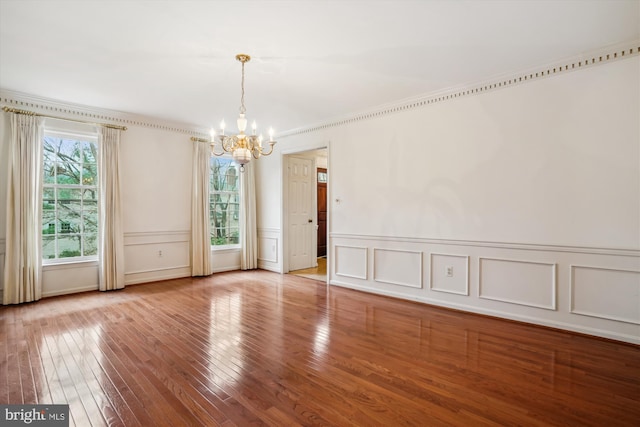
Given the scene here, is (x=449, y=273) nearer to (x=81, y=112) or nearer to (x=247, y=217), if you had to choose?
(x=247, y=217)

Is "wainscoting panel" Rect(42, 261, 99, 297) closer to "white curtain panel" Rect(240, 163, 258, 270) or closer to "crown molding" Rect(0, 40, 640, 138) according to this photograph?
"crown molding" Rect(0, 40, 640, 138)

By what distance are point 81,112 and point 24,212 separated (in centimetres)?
165

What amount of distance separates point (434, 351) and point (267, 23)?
3181mm

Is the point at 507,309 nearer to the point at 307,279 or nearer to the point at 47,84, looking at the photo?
the point at 307,279

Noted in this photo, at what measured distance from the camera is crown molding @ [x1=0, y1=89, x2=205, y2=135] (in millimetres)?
4484

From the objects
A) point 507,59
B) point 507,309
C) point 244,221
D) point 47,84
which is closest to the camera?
point 507,59

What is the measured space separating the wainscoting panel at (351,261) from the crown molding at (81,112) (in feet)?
11.7

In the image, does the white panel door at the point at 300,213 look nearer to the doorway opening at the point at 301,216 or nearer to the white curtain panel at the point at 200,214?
the doorway opening at the point at 301,216

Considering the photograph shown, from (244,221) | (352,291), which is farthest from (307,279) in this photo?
(244,221)

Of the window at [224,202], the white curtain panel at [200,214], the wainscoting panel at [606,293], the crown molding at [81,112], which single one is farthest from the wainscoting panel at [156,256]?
the wainscoting panel at [606,293]

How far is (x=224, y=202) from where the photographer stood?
6816 mm

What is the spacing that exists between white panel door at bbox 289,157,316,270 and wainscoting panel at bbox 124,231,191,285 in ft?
6.62

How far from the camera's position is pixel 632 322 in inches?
123

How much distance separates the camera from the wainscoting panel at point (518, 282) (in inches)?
141
